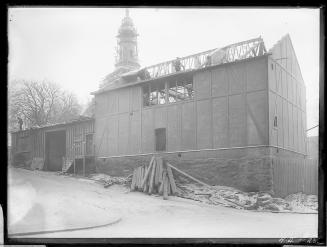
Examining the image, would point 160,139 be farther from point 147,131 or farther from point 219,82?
point 219,82

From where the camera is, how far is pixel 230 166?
16750 mm

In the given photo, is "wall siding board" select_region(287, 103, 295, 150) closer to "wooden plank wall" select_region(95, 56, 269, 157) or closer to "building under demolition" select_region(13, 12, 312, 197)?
"building under demolition" select_region(13, 12, 312, 197)

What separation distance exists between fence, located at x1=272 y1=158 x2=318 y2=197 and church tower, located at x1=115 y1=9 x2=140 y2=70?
105 feet

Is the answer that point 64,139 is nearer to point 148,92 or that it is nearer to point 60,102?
point 60,102

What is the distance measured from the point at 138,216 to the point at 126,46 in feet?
124

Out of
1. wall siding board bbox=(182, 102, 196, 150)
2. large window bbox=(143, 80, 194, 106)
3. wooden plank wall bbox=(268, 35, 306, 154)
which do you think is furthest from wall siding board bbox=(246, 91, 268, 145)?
large window bbox=(143, 80, 194, 106)

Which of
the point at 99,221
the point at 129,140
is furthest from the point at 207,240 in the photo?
the point at 129,140

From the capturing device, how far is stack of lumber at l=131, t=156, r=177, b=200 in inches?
664

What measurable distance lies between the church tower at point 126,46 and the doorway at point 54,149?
80.6 ft

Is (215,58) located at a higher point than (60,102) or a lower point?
higher

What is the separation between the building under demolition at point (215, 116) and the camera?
16.6 meters

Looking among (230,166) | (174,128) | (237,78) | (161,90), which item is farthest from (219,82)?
(230,166)
